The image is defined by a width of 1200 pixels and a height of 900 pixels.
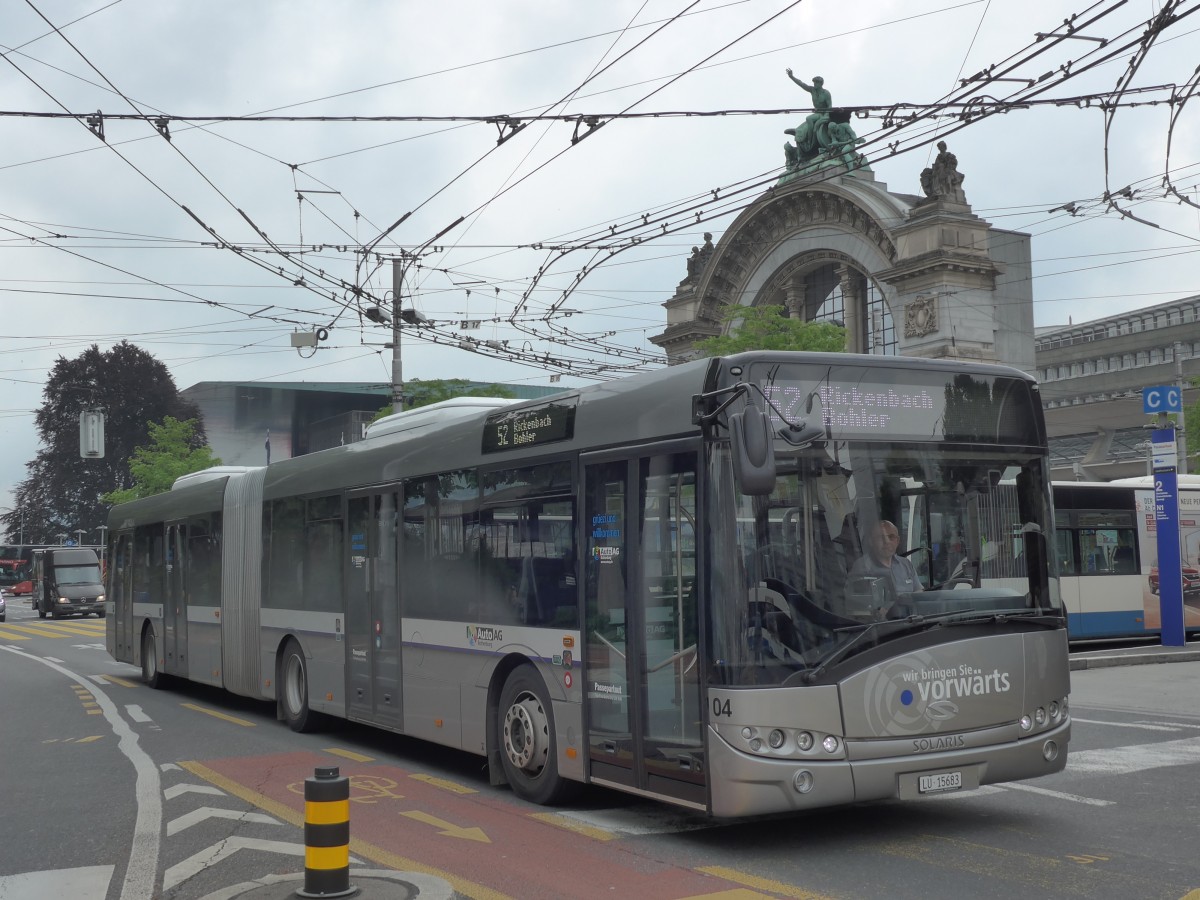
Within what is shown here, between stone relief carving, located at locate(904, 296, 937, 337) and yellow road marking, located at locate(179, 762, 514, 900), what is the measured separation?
3598 cm

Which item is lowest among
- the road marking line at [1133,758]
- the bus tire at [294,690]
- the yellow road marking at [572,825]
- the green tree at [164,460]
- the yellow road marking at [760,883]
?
the road marking line at [1133,758]

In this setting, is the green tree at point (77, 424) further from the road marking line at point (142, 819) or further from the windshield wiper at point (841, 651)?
the windshield wiper at point (841, 651)

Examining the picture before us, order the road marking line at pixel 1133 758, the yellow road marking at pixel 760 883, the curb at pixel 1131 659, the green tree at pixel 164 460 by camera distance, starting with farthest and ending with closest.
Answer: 1. the green tree at pixel 164 460
2. the curb at pixel 1131 659
3. the road marking line at pixel 1133 758
4. the yellow road marking at pixel 760 883

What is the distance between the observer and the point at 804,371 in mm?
7699

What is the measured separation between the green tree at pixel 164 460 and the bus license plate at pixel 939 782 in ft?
183

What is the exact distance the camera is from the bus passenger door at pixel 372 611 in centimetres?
1162

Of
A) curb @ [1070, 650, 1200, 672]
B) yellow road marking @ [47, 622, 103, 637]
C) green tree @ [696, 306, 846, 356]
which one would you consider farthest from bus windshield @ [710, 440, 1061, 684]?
yellow road marking @ [47, 622, 103, 637]

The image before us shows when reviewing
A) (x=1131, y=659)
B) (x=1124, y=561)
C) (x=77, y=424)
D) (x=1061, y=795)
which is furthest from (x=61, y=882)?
(x=77, y=424)

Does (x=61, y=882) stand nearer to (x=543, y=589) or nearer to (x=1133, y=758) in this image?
(x=543, y=589)

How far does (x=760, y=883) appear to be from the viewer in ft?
22.0

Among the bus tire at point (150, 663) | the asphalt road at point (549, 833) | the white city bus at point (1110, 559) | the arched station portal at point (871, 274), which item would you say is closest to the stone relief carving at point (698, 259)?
the arched station portal at point (871, 274)

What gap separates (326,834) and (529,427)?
12.9ft

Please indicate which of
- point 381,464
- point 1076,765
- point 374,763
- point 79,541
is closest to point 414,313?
point 381,464

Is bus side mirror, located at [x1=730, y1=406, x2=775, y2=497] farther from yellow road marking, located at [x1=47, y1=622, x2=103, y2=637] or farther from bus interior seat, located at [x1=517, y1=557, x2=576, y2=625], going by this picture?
yellow road marking, located at [x1=47, y1=622, x2=103, y2=637]
